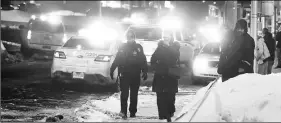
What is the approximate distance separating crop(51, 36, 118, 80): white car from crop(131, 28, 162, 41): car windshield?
4844 millimetres

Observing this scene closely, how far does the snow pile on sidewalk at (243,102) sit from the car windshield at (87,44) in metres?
5.36

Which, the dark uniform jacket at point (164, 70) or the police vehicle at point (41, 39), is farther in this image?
the police vehicle at point (41, 39)

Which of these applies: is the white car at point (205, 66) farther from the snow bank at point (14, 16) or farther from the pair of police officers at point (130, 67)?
the snow bank at point (14, 16)

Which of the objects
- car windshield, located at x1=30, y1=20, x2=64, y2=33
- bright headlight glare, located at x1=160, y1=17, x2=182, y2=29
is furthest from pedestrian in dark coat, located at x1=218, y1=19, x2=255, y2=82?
car windshield, located at x1=30, y1=20, x2=64, y2=33

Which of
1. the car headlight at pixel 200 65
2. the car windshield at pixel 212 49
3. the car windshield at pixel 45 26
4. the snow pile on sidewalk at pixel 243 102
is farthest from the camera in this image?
the car windshield at pixel 45 26

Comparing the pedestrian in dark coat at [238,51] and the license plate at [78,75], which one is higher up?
the pedestrian in dark coat at [238,51]

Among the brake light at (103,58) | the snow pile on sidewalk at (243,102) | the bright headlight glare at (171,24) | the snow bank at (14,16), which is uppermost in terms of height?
the snow bank at (14,16)

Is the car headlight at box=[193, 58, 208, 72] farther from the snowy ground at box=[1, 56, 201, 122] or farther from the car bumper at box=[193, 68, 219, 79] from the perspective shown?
the snowy ground at box=[1, 56, 201, 122]

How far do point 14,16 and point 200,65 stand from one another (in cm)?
1744

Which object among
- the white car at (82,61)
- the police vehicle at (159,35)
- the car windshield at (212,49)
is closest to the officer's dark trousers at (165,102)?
the white car at (82,61)

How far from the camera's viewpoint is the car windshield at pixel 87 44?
13.9 meters

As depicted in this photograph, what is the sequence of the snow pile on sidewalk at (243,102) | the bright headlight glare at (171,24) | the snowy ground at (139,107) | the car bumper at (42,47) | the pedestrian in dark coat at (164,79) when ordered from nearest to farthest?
the snow pile on sidewalk at (243,102) → the pedestrian in dark coat at (164,79) → the snowy ground at (139,107) → the bright headlight glare at (171,24) → the car bumper at (42,47)

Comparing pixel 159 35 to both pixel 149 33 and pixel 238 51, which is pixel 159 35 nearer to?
pixel 149 33

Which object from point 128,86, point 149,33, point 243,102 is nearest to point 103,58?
point 128,86
